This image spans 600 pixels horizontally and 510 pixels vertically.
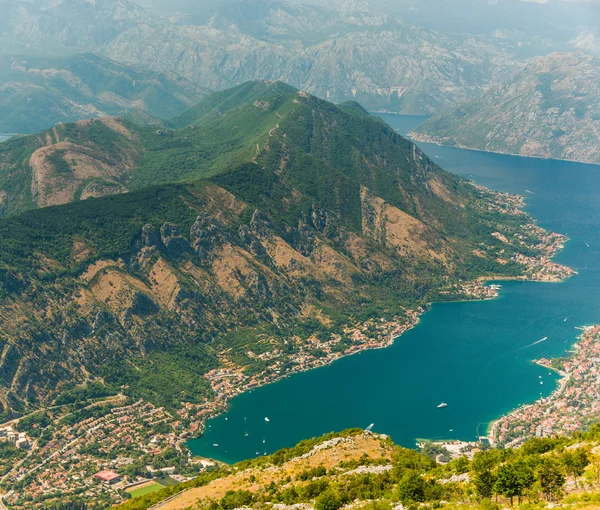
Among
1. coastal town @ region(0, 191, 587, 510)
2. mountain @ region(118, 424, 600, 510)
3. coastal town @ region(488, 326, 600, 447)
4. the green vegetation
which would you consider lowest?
coastal town @ region(488, 326, 600, 447)

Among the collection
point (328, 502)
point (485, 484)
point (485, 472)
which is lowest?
point (328, 502)

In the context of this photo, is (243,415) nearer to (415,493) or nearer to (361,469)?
(361,469)

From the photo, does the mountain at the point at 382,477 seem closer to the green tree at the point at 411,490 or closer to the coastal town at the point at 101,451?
the green tree at the point at 411,490

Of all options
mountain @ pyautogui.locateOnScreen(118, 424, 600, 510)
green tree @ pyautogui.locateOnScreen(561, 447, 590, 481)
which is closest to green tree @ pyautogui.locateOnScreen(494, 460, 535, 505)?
mountain @ pyautogui.locateOnScreen(118, 424, 600, 510)

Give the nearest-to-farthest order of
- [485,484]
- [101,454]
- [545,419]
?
[485,484] → [101,454] → [545,419]

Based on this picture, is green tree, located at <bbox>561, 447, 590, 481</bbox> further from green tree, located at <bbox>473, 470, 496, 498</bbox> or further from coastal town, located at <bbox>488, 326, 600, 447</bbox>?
coastal town, located at <bbox>488, 326, 600, 447</bbox>

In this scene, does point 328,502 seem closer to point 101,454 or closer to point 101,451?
point 101,454

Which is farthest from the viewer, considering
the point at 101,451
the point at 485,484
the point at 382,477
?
the point at 101,451

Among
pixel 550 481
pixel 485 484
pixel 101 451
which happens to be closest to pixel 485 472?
pixel 485 484
